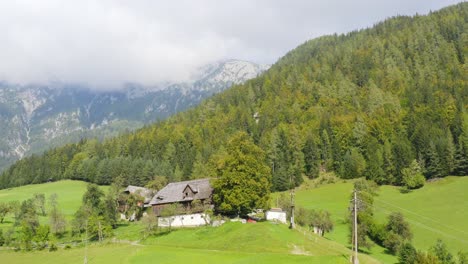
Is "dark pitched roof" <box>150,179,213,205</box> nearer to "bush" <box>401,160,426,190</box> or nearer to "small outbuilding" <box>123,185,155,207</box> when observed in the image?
"small outbuilding" <box>123,185,155,207</box>

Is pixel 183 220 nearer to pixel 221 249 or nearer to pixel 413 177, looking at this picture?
pixel 221 249

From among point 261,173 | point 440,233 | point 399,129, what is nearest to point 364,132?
point 399,129

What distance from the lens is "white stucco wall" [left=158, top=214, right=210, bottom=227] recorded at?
91.3 meters

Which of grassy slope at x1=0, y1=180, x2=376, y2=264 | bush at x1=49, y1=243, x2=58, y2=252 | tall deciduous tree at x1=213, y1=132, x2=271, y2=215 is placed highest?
tall deciduous tree at x1=213, y1=132, x2=271, y2=215

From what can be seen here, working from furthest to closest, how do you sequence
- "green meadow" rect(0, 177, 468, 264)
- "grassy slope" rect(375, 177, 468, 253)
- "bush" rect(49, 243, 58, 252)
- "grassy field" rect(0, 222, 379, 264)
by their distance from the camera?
"grassy slope" rect(375, 177, 468, 253) < "bush" rect(49, 243, 58, 252) < "green meadow" rect(0, 177, 468, 264) < "grassy field" rect(0, 222, 379, 264)

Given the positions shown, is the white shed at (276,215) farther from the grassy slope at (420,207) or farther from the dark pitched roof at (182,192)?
the dark pitched roof at (182,192)

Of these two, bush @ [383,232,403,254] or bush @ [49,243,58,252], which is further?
bush @ [49,243,58,252]

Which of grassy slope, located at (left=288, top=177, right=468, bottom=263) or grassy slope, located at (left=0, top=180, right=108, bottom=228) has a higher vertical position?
grassy slope, located at (left=0, top=180, right=108, bottom=228)

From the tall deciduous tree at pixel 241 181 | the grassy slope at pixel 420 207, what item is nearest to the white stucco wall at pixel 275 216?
the tall deciduous tree at pixel 241 181

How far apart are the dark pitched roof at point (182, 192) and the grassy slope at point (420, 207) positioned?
28473 millimetres

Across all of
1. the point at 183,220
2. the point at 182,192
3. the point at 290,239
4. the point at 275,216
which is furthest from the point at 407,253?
the point at 182,192

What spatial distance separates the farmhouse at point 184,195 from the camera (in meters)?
95.7

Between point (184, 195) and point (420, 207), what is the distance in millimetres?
60626

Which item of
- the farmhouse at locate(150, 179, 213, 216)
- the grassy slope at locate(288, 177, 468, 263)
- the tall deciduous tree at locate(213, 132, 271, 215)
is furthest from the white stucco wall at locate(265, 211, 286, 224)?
the farmhouse at locate(150, 179, 213, 216)
